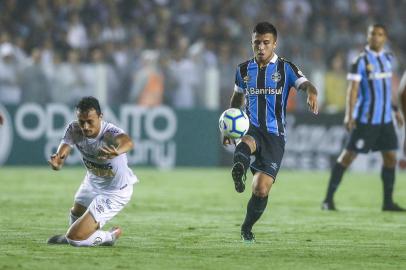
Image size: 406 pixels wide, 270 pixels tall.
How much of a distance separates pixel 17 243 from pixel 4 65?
36.3 feet

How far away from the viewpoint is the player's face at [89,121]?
865cm

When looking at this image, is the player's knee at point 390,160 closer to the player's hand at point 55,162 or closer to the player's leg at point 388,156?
the player's leg at point 388,156

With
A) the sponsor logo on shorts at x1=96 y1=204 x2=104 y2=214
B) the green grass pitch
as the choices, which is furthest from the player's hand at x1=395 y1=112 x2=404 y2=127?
the sponsor logo on shorts at x1=96 y1=204 x2=104 y2=214

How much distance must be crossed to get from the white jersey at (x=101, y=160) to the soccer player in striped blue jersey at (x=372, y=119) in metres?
4.35

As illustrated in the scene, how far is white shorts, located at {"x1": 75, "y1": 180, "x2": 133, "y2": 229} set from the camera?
354 inches

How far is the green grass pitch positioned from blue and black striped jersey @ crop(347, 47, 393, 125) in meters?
1.19

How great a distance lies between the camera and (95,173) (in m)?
9.27

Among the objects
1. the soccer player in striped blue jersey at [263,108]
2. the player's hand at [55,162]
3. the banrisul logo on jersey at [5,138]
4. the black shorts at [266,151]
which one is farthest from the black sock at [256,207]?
the banrisul logo on jersey at [5,138]

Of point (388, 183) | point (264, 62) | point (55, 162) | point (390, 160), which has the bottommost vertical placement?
point (388, 183)

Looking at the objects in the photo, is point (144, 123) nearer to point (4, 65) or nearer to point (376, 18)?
point (4, 65)

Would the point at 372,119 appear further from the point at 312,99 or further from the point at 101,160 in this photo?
the point at 101,160

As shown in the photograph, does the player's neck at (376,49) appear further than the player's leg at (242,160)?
Yes

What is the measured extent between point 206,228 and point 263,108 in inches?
71.0

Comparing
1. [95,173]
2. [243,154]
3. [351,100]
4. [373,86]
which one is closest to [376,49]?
[373,86]
